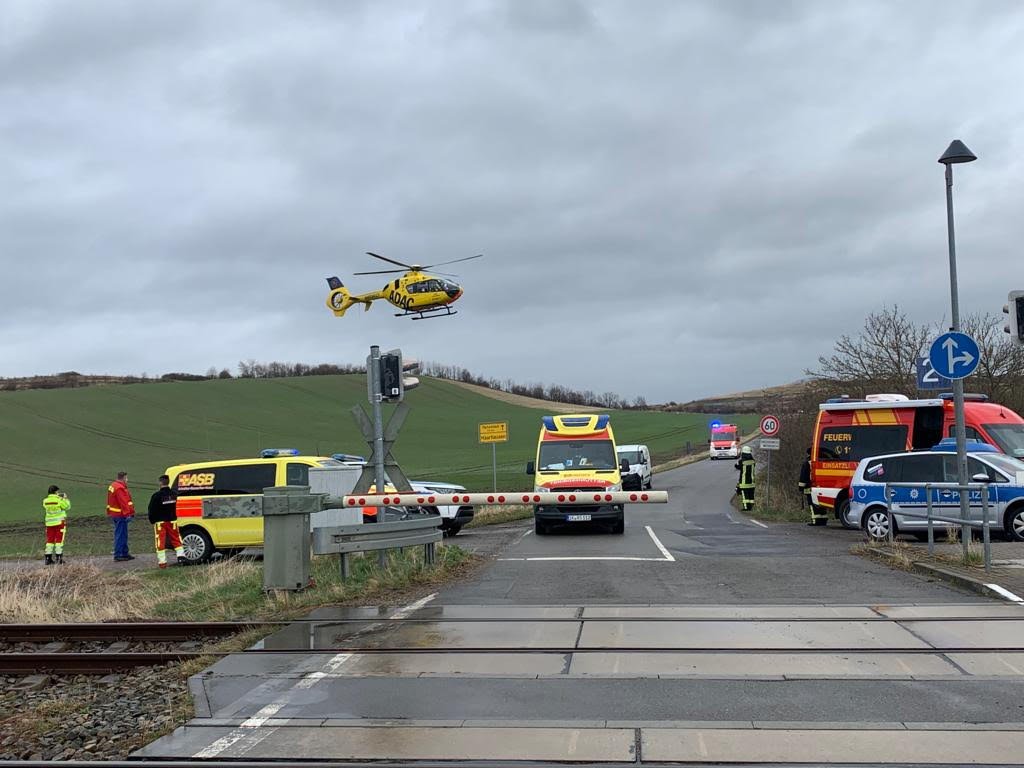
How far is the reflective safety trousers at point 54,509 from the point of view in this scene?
20.7 m

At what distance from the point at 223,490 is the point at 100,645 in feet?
27.5

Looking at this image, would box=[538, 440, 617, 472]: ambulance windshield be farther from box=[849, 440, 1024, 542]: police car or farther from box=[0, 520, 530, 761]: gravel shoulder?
box=[0, 520, 530, 761]: gravel shoulder

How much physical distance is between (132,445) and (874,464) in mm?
58626

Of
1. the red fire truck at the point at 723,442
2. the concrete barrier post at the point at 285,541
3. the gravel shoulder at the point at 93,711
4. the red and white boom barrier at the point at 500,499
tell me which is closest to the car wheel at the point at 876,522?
the red and white boom barrier at the point at 500,499

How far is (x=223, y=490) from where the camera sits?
62.0 ft

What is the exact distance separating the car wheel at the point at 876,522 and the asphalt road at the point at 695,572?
539 millimetres

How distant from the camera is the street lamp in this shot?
493 inches

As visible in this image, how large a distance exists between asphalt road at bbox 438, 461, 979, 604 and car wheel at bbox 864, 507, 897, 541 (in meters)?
0.54

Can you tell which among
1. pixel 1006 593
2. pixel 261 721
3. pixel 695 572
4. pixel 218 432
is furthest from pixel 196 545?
pixel 218 432

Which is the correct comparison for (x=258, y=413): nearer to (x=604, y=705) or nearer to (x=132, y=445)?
(x=132, y=445)

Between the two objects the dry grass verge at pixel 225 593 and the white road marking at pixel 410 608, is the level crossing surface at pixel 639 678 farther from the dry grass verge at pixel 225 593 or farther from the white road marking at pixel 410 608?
the dry grass verge at pixel 225 593

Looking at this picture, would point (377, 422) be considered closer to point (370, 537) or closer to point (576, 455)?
point (370, 537)

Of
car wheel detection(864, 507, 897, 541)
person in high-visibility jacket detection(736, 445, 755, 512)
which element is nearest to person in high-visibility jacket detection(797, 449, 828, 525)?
person in high-visibility jacket detection(736, 445, 755, 512)

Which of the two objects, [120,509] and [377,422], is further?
[120,509]
